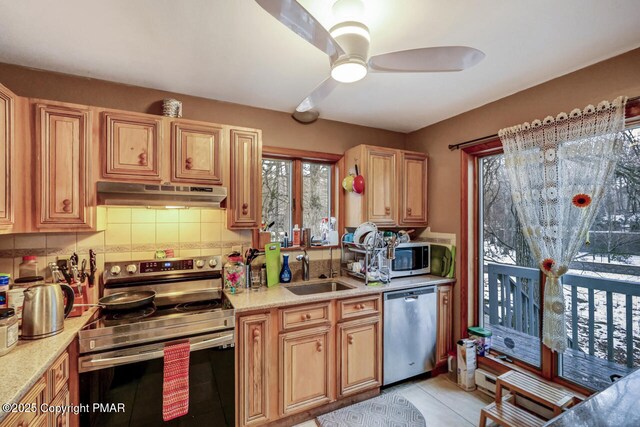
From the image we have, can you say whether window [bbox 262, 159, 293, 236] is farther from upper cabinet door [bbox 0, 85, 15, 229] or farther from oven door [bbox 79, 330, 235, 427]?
upper cabinet door [bbox 0, 85, 15, 229]

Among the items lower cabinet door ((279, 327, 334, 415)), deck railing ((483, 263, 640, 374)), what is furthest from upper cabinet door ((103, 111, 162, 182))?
deck railing ((483, 263, 640, 374))

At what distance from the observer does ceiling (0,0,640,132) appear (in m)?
1.37

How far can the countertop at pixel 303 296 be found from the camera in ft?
6.50

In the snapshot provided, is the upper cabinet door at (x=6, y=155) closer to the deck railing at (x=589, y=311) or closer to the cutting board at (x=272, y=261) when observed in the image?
the cutting board at (x=272, y=261)

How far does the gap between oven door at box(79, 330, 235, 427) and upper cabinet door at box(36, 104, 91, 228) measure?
2.79ft

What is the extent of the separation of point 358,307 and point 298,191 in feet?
4.04

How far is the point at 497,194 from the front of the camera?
2619mm

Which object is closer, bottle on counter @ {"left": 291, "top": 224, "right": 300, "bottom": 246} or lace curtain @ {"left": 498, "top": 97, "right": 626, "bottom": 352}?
lace curtain @ {"left": 498, "top": 97, "right": 626, "bottom": 352}

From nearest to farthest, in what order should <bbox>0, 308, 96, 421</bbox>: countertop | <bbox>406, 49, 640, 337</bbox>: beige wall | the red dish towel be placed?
<bbox>0, 308, 96, 421</bbox>: countertop
the red dish towel
<bbox>406, 49, 640, 337</bbox>: beige wall

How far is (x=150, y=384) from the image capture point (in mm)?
1634

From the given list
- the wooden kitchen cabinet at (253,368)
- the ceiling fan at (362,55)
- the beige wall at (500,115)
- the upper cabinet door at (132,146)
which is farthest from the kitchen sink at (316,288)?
the ceiling fan at (362,55)

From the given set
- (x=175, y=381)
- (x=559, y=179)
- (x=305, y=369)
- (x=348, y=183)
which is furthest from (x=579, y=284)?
(x=175, y=381)

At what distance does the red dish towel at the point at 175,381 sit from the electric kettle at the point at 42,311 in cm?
55

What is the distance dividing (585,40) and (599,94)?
1.43 ft
